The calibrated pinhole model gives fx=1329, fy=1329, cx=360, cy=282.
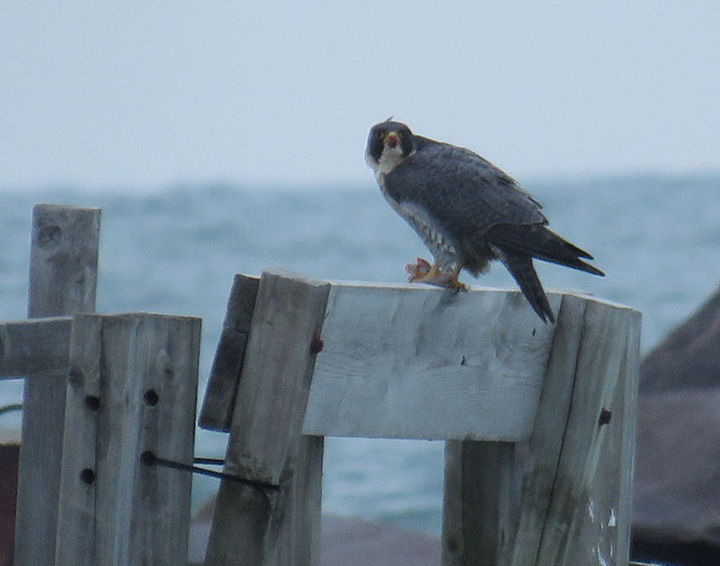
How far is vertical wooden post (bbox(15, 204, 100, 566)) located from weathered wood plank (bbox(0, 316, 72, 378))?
1.19 ft

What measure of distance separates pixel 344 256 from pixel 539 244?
24.9 m

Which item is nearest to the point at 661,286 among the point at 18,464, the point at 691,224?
the point at 691,224

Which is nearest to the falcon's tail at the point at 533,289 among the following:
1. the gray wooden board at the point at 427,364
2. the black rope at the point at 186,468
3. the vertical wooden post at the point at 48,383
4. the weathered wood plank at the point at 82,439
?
the gray wooden board at the point at 427,364

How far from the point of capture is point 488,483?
2.94m

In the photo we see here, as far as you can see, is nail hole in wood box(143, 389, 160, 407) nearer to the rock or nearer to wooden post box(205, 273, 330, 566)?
wooden post box(205, 273, 330, 566)

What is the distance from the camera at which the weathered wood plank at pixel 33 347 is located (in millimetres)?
2934

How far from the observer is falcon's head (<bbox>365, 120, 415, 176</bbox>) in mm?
4305

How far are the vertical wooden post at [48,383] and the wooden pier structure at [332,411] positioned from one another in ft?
1.79

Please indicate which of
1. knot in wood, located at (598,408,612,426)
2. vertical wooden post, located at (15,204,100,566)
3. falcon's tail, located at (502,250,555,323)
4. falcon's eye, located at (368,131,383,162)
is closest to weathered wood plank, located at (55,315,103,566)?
vertical wooden post, located at (15,204,100,566)

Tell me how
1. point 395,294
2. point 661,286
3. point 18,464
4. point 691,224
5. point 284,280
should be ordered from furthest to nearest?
point 691,224
point 661,286
point 18,464
point 395,294
point 284,280

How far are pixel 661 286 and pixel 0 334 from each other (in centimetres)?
1998

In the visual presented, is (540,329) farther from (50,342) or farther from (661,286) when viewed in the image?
(661,286)

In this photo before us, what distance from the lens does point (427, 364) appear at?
107 inches

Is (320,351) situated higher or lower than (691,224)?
lower
